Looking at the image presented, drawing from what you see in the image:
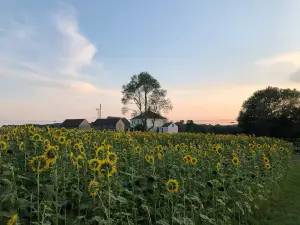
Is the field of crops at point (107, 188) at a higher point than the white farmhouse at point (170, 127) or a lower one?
lower

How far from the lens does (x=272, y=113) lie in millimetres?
49812

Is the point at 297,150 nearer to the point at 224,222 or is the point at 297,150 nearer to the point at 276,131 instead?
the point at 276,131

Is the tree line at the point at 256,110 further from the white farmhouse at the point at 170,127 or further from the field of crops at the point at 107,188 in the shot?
the field of crops at the point at 107,188

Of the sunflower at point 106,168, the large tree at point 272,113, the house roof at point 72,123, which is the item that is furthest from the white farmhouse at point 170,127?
the sunflower at point 106,168

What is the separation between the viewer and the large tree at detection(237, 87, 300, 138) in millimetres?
45375

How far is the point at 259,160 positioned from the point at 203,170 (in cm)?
355

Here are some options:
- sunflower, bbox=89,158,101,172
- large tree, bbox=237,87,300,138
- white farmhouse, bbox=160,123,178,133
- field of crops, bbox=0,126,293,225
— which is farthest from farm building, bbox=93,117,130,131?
sunflower, bbox=89,158,101,172

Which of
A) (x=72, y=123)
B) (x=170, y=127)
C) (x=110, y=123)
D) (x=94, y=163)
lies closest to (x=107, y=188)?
(x=94, y=163)

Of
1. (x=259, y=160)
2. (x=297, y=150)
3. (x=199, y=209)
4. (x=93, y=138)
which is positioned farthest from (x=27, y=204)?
(x=297, y=150)

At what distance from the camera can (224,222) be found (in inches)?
192

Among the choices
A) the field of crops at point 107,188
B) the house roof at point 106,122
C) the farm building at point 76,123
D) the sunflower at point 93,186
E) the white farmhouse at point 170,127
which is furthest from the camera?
the white farmhouse at point 170,127

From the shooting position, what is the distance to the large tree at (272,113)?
45.4 meters

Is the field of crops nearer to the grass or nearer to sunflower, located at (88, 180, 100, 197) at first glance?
sunflower, located at (88, 180, 100, 197)

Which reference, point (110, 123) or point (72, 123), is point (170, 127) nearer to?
point (110, 123)
